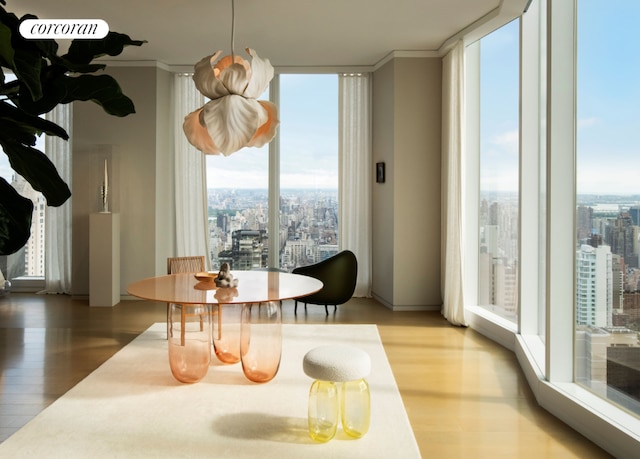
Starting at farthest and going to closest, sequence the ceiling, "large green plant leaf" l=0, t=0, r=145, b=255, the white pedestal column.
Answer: the white pedestal column, the ceiling, "large green plant leaf" l=0, t=0, r=145, b=255

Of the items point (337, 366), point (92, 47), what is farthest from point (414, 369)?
point (92, 47)

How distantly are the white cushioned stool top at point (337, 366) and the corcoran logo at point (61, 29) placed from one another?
219 centimetres

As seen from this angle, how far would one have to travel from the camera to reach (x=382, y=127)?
22.5ft

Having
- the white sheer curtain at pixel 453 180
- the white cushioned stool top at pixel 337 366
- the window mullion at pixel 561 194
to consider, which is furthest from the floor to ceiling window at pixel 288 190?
the white cushioned stool top at pixel 337 366

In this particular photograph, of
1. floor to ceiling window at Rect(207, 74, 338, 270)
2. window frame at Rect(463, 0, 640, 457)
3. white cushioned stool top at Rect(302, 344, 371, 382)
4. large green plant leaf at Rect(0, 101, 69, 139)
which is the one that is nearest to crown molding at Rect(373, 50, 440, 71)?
floor to ceiling window at Rect(207, 74, 338, 270)

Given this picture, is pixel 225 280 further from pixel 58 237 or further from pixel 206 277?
pixel 58 237

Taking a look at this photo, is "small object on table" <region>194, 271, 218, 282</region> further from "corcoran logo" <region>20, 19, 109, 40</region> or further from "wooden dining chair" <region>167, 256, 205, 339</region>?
"corcoran logo" <region>20, 19, 109, 40</region>

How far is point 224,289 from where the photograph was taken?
146 inches

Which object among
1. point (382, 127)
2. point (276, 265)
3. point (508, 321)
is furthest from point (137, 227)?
point (508, 321)

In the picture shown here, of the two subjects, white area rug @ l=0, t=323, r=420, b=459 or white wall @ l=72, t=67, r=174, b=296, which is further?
white wall @ l=72, t=67, r=174, b=296

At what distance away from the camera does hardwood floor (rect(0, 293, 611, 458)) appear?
2943 mm

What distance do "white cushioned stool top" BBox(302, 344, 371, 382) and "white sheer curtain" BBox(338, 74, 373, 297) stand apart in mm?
4305

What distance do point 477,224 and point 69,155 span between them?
218 inches

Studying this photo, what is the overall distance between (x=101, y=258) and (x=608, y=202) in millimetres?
5579
